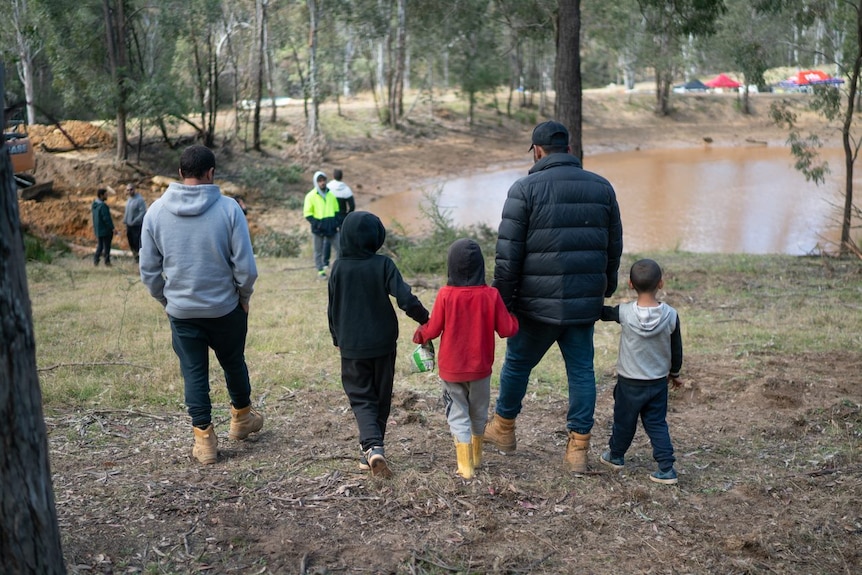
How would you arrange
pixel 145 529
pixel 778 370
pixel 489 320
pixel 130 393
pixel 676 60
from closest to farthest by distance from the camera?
pixel 145 529
pixel 489 320
pixel 130 393
pixel 778 370
pixel 676 60

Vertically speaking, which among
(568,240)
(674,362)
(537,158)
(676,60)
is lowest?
(674,362)

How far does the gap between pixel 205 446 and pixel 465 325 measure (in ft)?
5.72

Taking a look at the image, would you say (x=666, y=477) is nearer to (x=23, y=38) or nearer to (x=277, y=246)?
(x=277, y=246)

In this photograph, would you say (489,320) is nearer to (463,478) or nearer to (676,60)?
(463,478)

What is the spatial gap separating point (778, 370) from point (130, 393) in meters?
5.30

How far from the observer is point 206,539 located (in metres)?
3.90

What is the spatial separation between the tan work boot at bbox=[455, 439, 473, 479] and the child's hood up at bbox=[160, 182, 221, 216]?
1972 mm

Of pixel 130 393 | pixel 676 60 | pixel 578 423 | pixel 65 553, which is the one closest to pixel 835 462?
pixel 578 423

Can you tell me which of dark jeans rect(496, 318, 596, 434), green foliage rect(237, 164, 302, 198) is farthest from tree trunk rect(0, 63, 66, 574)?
green foliage rect(237, 164, 302, 198)

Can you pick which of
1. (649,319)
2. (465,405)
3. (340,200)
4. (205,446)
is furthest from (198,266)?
(340,200)

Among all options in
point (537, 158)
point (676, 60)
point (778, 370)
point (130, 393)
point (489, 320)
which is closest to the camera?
point (489, 320)

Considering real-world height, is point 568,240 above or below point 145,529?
above

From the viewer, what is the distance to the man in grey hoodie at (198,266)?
4.76m

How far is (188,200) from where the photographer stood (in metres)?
4.73
